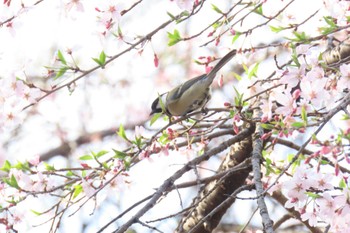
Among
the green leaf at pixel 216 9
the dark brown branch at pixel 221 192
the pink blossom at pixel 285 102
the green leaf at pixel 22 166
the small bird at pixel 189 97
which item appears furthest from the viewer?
the small bird at pixel 189 97

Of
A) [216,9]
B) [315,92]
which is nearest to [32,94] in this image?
[216,9]

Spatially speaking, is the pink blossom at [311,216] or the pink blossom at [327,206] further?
the pink blossom at [311,216]

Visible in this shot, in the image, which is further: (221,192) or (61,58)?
(221,192)

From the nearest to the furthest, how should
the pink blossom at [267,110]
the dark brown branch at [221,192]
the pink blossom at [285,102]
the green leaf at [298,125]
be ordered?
the green leaf at [298,125] < the pink blossom at [285,102] < the pink blossom at [267,110] < the dark brown branch at [221,192]

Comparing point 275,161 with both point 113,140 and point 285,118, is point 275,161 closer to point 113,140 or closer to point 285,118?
point 285,118

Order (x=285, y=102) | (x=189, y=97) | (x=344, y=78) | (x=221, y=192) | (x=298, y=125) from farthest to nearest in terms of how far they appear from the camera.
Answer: (x=189, y=97)
(x=221, y=192)
(x=344, y=78)
(x=285, y=102)
(x=298, y=125)

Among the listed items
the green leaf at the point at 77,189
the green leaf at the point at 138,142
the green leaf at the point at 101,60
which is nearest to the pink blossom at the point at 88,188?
the green leaf at the point at 77,189

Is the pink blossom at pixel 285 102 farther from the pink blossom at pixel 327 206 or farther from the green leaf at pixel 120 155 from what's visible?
the green leaf at pixel 120 155

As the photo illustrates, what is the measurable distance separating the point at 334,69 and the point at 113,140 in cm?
420

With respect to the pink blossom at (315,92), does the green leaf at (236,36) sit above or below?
above

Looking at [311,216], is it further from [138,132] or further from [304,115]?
[138,132]

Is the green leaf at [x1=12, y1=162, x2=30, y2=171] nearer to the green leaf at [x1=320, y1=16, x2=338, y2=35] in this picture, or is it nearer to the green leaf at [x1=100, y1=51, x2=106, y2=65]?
the green leaf at [x1=100, y1=51, x2=106, y2=65]

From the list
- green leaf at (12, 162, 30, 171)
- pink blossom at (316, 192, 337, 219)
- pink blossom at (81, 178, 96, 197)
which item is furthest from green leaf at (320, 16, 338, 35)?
green leaf at (12, 162, 30, 171)

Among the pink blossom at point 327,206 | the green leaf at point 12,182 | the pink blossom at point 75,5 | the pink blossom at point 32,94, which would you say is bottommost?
the pink blossom at point 327,206
